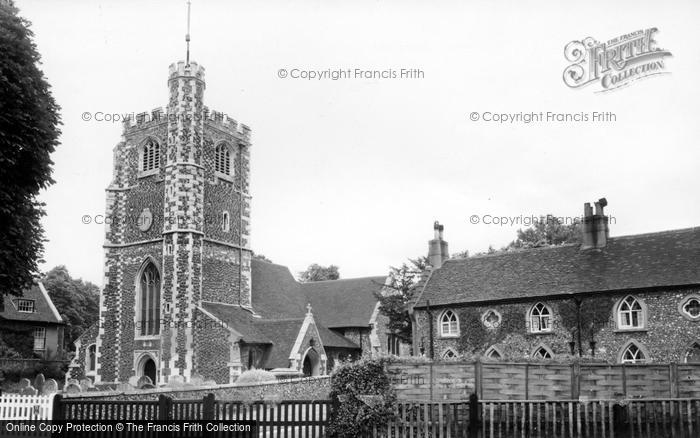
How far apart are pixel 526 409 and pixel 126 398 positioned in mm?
15198

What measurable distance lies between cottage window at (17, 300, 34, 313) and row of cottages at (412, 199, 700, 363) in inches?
1195

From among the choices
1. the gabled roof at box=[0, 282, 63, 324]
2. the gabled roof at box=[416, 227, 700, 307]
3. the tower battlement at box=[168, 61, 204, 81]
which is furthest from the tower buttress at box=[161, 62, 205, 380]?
the gabled roof at box=[0, 282, 63, 324]

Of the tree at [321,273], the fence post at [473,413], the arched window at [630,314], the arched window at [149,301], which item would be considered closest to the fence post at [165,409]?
the fence post at [473,413]

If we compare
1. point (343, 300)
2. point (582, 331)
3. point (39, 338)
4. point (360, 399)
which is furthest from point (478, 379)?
point (39, 338)

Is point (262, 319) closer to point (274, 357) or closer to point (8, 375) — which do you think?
point (274, 357)

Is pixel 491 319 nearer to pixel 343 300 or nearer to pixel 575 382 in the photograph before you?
pixel 575 382

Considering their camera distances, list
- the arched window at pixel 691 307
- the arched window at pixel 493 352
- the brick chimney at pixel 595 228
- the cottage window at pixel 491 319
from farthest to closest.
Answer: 1. the brick chimney at pixel 595 228
2. the cottage window at pixel 491 319
3. the arched window at pixel 493 352
4. the arched window at pixel 691 307

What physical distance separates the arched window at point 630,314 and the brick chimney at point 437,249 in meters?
11.5

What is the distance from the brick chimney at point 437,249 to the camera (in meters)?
41.4

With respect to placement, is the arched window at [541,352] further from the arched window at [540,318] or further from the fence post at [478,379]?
the fence post at [478,379]

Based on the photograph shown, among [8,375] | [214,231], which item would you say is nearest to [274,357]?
[214,231]

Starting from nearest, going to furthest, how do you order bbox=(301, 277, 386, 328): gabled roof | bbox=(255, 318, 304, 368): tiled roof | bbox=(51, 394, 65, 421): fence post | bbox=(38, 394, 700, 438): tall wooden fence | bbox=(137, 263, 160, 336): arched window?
bbox=(38, 394, 700, 438): tall wooden fence
bbox=(51, 394, 65, 421): fence post
bbox=(255, 318, 304, 368): tiled roof
bbox=(137, 263, 160, 336): arched window
bbox=(301, 277, 386, 328): gabled roof

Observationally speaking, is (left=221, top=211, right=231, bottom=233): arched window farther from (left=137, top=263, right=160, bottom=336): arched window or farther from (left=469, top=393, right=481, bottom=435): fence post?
(left=469, top=393, right=481, bottom=435): fence post

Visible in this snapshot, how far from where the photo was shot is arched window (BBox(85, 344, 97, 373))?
43.9 m
